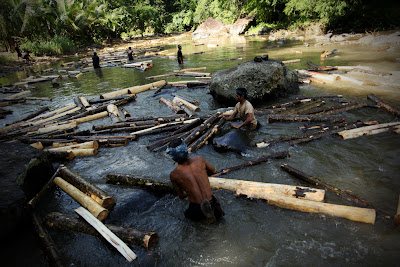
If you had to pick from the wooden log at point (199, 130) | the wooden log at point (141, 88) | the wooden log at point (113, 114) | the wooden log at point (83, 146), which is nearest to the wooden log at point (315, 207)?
the wooden log at point (199, 130)

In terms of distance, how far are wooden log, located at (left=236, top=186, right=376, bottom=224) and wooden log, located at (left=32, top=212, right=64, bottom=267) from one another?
332cm

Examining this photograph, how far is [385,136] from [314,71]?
7.86 meters

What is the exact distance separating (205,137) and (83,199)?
149 inches

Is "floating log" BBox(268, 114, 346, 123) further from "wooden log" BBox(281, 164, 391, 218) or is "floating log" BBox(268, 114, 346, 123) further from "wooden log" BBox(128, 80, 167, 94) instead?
"wooden log" BBox(128, 80, 167, 94)

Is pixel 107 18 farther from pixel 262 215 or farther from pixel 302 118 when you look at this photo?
pixel 262 215

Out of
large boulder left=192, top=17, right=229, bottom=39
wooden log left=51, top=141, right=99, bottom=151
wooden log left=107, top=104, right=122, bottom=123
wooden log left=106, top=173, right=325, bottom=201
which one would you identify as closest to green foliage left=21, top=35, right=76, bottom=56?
large boulder left=192, top=17, right=229, bottom=39

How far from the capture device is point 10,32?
29.0 metres

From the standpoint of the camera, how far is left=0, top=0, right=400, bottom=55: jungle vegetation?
23922mm

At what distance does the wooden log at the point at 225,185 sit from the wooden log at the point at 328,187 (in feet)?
1.84

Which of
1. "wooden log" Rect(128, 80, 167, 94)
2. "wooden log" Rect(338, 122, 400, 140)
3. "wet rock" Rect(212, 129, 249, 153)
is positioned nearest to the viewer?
"wooden log" Rect(338, 122, 400, 140)

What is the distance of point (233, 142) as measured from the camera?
651cm

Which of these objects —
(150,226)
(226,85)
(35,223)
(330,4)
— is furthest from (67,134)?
(330,4)

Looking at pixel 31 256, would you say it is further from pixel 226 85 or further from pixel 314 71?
pixel 314 71

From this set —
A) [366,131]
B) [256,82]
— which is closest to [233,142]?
[366,131]
